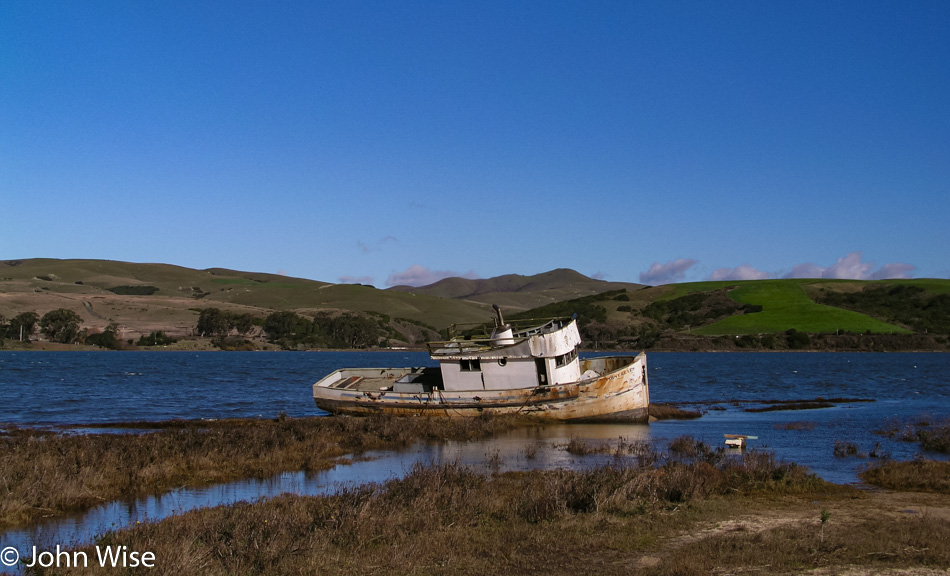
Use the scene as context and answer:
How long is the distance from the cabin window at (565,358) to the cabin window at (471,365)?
3.02 metres

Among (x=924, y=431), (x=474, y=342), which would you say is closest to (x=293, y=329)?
(x=474, y=342)

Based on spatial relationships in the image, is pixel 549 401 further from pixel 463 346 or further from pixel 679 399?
pixel 679 399

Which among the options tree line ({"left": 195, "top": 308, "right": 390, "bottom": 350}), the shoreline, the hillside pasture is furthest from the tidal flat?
tree line ({"left": 195, "top": 308, "right": 390, "bottom": 350})

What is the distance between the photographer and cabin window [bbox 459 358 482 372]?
31.4 metres

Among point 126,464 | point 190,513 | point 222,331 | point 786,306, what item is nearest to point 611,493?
point 190,513

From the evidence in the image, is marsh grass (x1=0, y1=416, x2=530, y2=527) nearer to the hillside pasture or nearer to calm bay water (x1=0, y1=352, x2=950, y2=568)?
calm bay water (x1=0, y1=352, x2=950, y2=568)

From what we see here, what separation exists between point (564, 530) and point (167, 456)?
1106 cm

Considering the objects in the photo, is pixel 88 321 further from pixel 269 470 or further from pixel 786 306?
pixel 269 470

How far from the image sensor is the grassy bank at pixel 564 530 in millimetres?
9938

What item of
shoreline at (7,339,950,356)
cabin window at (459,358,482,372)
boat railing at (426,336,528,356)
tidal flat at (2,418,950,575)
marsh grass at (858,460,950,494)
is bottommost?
shoreline at (7,339,950,356)

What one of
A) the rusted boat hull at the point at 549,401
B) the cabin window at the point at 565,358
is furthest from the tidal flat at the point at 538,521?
the cabin window at the point at 565,358

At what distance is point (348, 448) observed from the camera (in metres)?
23.4

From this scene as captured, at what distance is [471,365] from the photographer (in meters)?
31.5

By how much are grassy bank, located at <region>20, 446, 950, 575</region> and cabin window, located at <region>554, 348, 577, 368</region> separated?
16.4 m
